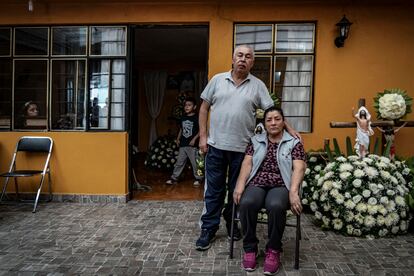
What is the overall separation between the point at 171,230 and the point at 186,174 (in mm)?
3659

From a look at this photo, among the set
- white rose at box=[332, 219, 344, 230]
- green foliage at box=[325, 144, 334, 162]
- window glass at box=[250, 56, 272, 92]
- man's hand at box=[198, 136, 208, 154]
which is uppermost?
window glass at box=[250, 56, 272, 92]

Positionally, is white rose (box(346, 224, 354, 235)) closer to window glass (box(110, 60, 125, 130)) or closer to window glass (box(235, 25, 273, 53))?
window glass (box(235, 25, 273, 53))

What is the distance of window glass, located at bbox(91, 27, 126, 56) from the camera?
505cm

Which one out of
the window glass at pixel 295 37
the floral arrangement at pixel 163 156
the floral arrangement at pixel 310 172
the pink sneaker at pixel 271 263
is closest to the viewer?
the pink sneaker at pixel 271 263

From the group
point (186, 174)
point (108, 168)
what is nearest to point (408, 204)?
point (108, 168)

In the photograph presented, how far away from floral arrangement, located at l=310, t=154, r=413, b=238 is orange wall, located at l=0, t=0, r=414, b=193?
40.2 inches

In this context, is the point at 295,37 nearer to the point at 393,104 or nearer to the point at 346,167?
the point at 393,104

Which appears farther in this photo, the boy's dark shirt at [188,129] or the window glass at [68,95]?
the boy's dark shirt at [188,129]

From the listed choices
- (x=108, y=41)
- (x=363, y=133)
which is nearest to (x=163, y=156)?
(x=108, y=41)

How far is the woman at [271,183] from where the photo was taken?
2.91m

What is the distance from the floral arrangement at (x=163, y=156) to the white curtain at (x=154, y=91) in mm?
2429

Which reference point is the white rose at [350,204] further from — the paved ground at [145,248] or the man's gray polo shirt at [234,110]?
the man's gray polo shirt at [234,110]

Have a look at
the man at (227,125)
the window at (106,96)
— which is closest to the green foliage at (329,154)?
the man at (227,125)

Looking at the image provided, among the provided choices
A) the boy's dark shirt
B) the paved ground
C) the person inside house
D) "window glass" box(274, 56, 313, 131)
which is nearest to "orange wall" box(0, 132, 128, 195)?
the person inside house
